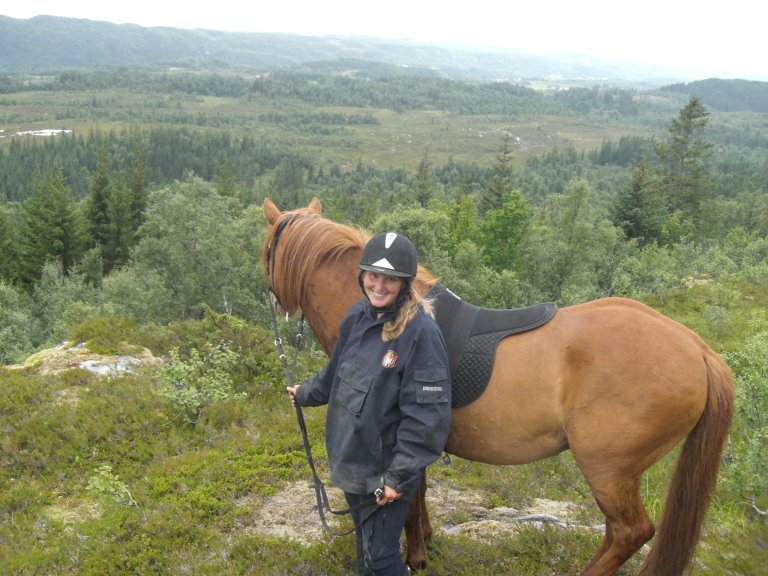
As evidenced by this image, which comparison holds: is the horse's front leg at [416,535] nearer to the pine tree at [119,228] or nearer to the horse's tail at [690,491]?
the horse's tail at [690,491]

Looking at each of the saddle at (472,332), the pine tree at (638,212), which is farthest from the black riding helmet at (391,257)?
the pine tree at (638,212)

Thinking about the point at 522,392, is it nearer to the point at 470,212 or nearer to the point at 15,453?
the point at 15,453

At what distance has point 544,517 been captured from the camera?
5504 millimetres

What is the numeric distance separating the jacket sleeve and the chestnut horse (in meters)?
0.70

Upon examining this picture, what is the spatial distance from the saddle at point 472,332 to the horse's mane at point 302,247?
37.9 inches

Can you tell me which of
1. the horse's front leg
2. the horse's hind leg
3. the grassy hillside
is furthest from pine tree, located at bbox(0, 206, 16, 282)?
the horse's hind leg

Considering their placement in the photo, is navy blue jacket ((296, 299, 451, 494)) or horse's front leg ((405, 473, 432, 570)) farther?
horse's front leg ((405, 473, 432, 570))

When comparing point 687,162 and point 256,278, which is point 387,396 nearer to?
point 256,278

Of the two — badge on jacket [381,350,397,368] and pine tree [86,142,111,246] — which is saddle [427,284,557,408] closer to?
badge on jacket [381,350,397,368]

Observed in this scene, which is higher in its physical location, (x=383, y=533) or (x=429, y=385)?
(x=429, y=385)

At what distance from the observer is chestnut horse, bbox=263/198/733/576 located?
146 inches

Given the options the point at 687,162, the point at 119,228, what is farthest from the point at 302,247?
the point at 687,162

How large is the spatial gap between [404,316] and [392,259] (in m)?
0.37

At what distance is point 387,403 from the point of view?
11.0 feet
